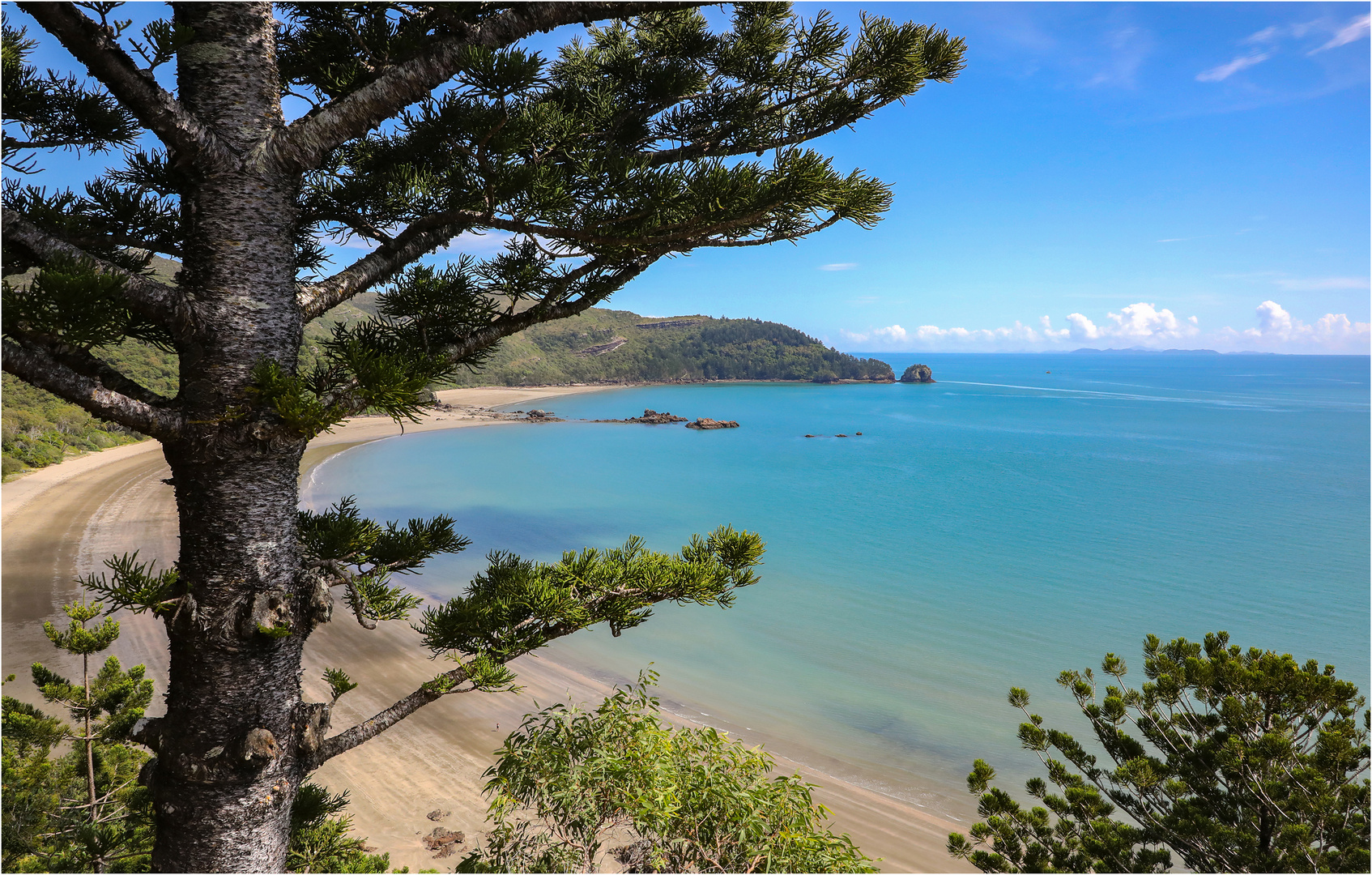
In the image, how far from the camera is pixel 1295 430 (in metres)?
51.9

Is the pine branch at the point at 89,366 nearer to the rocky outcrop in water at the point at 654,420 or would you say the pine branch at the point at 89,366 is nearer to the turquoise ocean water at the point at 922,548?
the turquoise ocean water at the point at 922,548

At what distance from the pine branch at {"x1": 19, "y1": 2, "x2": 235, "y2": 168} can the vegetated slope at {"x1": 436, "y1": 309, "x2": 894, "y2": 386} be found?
10694 cm

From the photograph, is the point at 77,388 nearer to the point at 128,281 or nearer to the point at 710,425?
the point at 128,281

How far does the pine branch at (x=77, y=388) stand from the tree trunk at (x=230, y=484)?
0.35 feet

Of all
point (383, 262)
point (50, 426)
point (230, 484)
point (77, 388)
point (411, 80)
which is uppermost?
point (411, 80)

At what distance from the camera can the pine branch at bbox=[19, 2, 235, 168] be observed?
1669 mm

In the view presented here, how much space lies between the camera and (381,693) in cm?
1097

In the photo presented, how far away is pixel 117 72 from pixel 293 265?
0.62 m

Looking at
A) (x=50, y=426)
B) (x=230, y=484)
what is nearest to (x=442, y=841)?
(x=230, y=484)

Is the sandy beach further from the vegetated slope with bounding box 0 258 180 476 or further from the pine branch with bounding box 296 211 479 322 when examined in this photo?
the vegetated slope with bounding box 0 258 180 476

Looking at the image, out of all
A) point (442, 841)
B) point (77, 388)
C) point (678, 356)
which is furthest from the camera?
point (678, 356)

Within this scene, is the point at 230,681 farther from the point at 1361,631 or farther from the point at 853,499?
the point at 853,499

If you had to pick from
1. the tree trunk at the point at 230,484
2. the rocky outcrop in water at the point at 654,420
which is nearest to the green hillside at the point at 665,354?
the rocky outcrop in water at the point at 654,420

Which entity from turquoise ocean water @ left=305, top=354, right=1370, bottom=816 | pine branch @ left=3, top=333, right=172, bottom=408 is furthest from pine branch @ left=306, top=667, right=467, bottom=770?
turquoise ocean water @ left=305, top=354, right=1370, bottom=816
